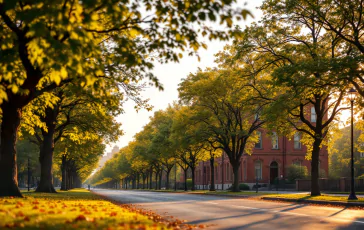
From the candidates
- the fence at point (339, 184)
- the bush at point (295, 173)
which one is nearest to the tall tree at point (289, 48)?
the fence at point (339, 184)

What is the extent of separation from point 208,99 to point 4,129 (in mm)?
26590

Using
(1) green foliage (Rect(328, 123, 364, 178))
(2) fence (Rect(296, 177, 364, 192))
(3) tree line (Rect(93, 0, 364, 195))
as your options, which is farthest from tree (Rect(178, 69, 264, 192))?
(1) green foliage (Rect(328, 123, 364, 178))

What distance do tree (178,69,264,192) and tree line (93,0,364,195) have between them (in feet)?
0.32

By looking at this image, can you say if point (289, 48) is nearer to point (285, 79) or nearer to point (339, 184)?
point (285, 79)

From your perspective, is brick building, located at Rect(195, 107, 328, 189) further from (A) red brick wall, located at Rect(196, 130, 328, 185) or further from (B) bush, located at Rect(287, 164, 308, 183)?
(B) bush, located at Rect(287, 164, 308, 183)

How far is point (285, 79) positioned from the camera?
23.8 metres

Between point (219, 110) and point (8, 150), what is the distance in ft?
89.8

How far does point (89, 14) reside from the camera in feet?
23.3

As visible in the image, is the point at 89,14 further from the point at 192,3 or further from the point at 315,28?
the point at 315,28

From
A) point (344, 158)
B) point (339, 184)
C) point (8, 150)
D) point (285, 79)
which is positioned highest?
point (285, 79)

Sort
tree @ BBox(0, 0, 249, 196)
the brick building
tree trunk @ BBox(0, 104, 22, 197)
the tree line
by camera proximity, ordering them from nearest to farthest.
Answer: tree @ BBox(0, 0, 249, 196) < tree trunk @ BBox(0, 104, 22, 197) < the tree line < the brick building

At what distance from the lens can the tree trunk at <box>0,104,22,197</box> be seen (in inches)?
706

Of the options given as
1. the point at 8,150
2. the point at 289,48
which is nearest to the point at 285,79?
the point at 289,48

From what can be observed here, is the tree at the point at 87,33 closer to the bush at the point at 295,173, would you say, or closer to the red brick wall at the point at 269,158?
the bush at the point at 295,173
